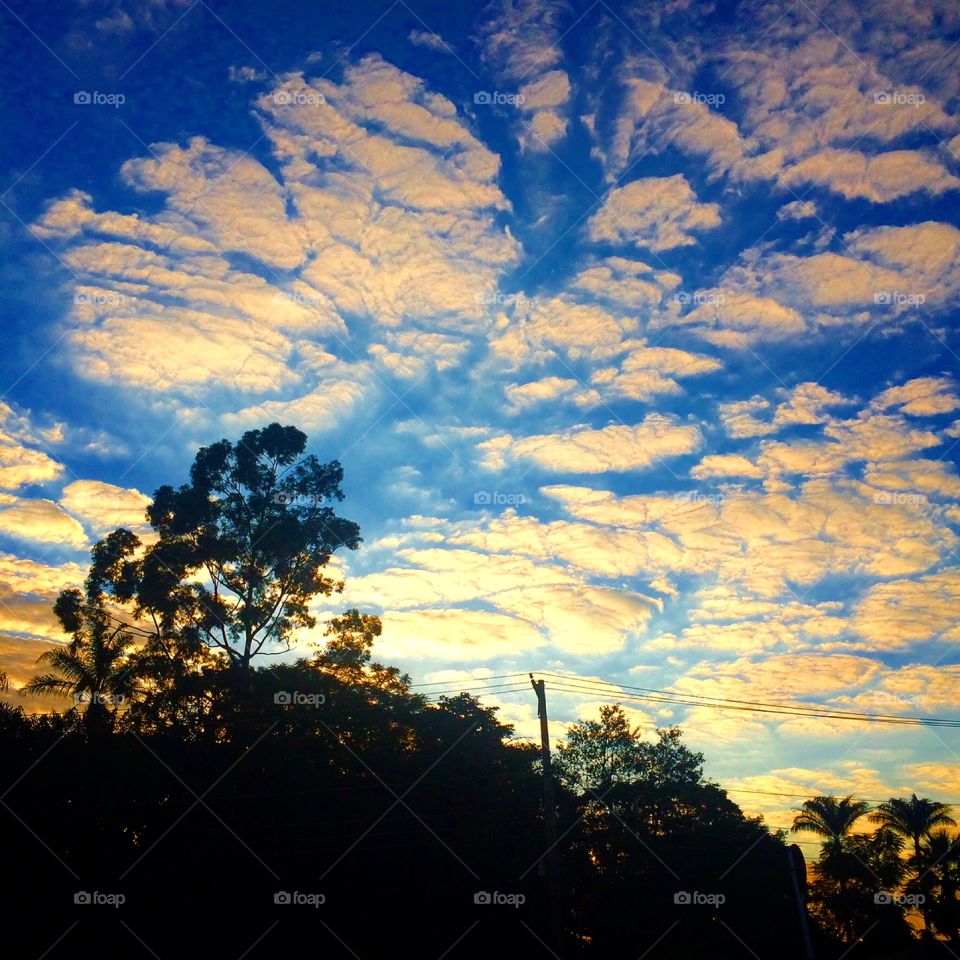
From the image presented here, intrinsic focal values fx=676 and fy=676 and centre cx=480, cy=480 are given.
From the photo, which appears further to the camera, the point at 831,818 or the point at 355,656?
the point at 831,818

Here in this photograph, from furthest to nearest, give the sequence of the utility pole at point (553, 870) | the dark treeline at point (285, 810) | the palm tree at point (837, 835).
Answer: the palm tree at point (837, 835)
the dark treeline at point (285, 810)
the utility pole at point (553, 870)

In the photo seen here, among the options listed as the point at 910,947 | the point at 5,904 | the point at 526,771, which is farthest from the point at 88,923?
the point at 910,947

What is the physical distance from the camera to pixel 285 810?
24.3 metres

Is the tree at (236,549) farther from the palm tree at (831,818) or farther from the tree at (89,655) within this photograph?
the palm tree at (831,818)

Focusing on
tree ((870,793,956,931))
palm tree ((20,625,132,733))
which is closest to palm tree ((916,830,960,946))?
tree ((870,793,956,931))

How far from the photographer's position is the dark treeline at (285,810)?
75.1ft

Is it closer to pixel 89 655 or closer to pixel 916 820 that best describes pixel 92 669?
pixel 89 655

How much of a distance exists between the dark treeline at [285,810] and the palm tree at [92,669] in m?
0.09

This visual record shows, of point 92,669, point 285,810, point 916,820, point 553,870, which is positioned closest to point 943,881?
point 916,820

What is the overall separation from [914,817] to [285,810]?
3612 centimetres

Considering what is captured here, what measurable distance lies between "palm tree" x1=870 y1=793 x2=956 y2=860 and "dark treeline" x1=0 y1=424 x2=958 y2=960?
16.3ft

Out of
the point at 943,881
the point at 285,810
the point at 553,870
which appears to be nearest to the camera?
the point at 553,870

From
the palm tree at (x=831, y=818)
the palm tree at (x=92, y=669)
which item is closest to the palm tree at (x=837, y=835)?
the palm tree at (x=831, y=818)

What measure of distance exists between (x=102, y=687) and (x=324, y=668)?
353 inches
